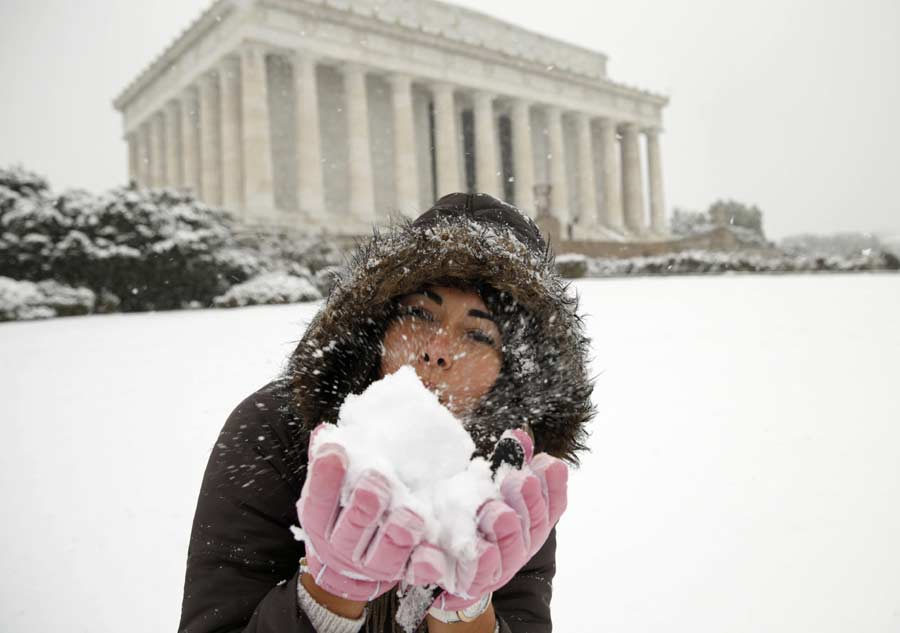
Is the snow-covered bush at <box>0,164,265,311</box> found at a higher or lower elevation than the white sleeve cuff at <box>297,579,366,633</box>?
higher

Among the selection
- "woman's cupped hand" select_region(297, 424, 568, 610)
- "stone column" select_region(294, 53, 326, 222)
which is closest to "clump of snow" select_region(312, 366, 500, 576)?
"woman's cupped hand" select_region(297, 424, 568, 610)

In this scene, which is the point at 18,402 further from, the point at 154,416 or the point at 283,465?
the point at 283,465

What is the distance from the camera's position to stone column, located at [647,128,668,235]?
44.9 meters

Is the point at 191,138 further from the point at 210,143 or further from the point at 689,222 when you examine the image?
the point at 689,222

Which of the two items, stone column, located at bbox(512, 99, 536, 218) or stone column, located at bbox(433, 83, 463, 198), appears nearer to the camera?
stone column, located at bbox(433, 83, 463, 198)

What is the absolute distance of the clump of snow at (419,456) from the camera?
3.38ft

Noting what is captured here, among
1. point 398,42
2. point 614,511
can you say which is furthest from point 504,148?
point 614,511

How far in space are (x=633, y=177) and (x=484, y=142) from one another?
1474 cm

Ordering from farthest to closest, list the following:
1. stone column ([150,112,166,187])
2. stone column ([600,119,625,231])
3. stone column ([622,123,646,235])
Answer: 1. stone column ([622,123,646,235])
2. stone column ([600,119,625,231])
3. stone column ([150,112,166,187])

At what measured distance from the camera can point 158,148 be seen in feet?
127

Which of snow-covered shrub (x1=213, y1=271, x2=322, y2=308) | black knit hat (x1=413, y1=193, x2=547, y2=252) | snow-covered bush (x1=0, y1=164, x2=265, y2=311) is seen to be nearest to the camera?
black knit hat (x1=413, y1=193, x2=547, y2=252)

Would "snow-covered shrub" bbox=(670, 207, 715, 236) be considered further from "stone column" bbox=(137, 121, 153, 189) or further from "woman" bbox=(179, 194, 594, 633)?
"woman" bbox=(179, 194, 594, 633)

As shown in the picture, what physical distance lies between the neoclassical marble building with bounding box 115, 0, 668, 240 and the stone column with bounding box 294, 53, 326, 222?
68 millimetres

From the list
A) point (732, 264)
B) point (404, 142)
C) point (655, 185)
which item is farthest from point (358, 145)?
point (655, 185)
